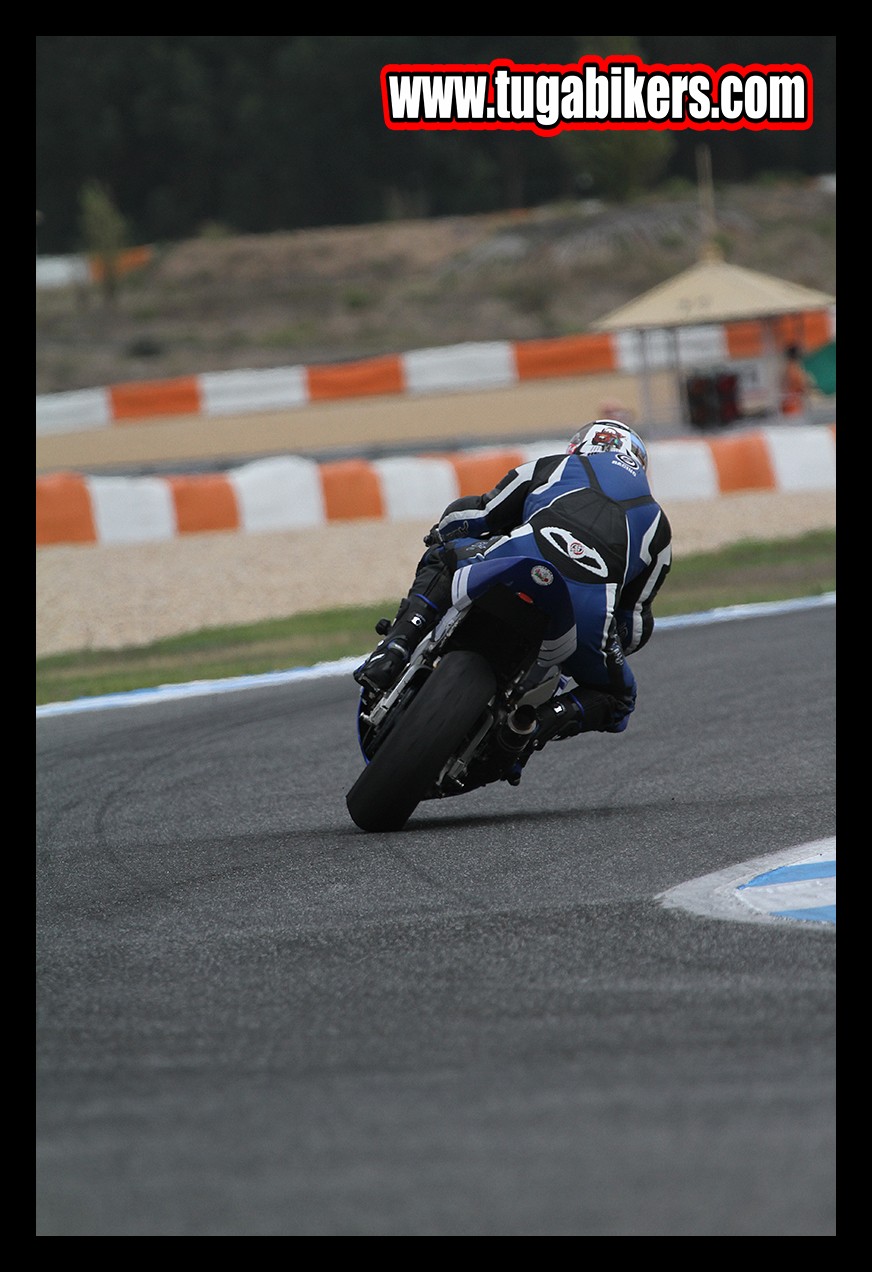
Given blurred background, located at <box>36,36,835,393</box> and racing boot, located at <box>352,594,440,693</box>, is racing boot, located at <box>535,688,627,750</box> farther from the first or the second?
blurred background, located at <box>36,36,835,393</box>

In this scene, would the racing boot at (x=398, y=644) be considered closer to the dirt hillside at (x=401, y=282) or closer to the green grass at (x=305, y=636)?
the green grass at (x=305, y=636)

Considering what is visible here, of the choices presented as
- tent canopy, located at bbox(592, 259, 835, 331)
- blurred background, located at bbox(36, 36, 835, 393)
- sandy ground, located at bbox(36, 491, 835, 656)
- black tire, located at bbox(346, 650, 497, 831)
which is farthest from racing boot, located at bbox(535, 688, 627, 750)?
blurred background, located at bbox(36, 36, 835, 393)

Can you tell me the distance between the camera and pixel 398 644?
250 inches

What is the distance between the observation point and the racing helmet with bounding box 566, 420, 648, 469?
21.1ft

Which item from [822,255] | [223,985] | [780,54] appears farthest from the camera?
[780,54]

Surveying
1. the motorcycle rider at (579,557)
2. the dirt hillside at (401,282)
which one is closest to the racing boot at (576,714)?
the motorcycle rider at (579,557)

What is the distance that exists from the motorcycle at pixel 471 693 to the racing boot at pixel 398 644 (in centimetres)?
4

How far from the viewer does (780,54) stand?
46781 millimetres

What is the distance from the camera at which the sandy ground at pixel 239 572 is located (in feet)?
42.8

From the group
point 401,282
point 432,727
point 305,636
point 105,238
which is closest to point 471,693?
point 432,727

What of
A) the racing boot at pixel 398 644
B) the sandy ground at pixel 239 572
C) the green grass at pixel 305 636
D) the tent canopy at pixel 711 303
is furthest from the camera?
the tent canopy at pixel 711 303
